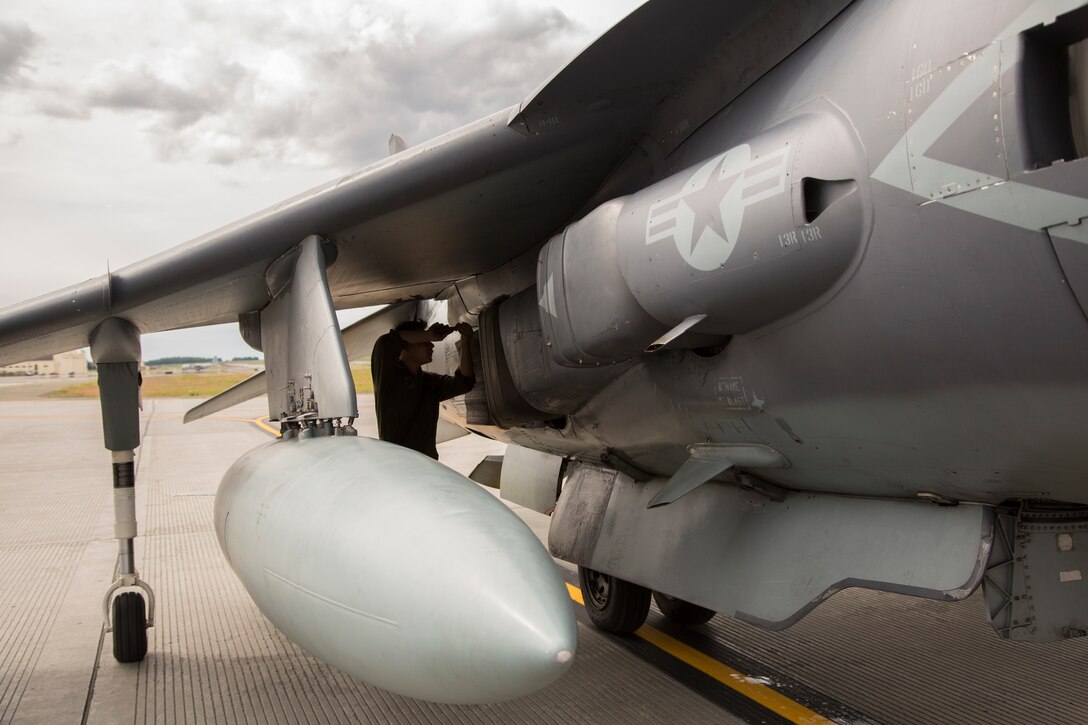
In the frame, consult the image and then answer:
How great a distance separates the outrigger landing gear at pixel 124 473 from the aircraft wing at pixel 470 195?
0.21 meters

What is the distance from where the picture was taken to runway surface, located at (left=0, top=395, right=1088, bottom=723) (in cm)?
404

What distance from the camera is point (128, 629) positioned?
480cm

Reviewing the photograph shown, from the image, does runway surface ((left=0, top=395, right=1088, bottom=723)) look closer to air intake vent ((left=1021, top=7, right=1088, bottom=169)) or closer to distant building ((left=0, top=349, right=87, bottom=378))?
air intake vent ((left=1021, top=7, right=1088, bottom=169))

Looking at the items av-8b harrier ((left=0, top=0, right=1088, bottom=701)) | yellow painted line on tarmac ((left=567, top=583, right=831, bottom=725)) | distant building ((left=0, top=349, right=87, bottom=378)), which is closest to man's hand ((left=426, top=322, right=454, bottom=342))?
av-8b harrier ((left=0, top=0, right=1088, bottom=701))

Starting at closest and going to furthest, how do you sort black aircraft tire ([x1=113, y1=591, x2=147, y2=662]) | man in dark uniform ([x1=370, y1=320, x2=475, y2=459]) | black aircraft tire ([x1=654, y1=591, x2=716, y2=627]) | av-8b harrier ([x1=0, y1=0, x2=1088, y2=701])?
1. av-8b harrier ([x1=0, y1=0, x2=1088, y2=701])
2. man in dark uniform ([x1=370, y1=320, x2=475, y2=459])
3. black aircraft tire ([x1=113, y1=591, x2=147, y2=662])
4. black aircraft tire ([x1=654, y1=591, x2=716, y2=627])

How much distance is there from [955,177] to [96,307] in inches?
148

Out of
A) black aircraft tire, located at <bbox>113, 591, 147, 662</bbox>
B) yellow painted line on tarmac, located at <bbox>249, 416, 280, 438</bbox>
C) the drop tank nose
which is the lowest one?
black aircraft tire, located at <bbox>113, 591, 147, 662</bbox>

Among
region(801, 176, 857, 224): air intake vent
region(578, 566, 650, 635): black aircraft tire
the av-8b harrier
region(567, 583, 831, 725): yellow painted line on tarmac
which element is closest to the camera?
the av-8b harrier

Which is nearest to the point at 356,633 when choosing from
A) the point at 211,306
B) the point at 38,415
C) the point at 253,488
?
the point at 253,488

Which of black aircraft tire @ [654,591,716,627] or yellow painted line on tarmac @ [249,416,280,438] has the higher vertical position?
yellow painted line on tarmac @ [249,416,280,438]

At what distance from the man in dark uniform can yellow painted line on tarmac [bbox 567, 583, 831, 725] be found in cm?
122

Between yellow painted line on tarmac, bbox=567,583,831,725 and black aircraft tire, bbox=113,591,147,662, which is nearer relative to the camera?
yellow painted line on tarmac, bbox=567,583,831,725

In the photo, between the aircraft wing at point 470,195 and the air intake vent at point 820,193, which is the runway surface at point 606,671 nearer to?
the aircraft wing at point 470,195

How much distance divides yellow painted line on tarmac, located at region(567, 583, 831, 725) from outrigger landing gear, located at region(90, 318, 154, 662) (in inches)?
100
